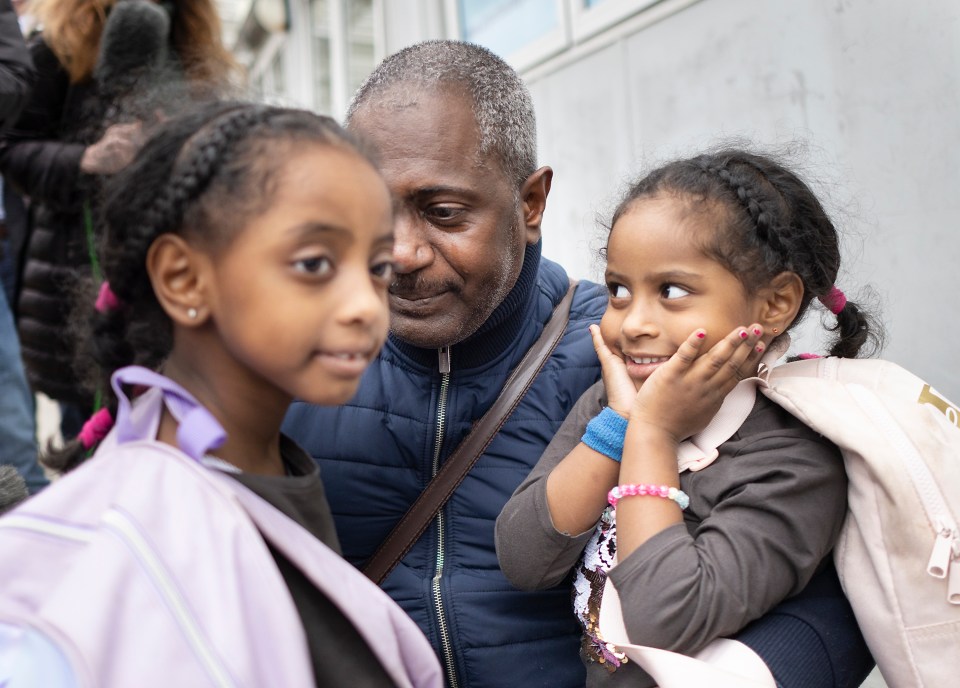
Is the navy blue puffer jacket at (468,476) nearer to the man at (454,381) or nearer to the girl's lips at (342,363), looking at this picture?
the man at (454,381)

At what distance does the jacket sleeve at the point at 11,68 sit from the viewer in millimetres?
2686

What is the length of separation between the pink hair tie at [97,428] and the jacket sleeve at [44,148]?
5.17 ft

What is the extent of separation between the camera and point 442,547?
76.8 inches

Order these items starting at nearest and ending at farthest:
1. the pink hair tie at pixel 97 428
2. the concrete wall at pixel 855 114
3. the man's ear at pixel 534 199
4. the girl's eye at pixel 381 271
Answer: the girl's eye at pixel 381 271
the pink hair tie at pixel 97 428
the man's ear at pixel 534 199
the concrete wall at pixel 855 114

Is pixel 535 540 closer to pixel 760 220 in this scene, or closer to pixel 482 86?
pixel 760 220

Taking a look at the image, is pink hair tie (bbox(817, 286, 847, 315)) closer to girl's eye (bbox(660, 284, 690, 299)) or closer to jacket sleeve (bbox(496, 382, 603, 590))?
girl's eye (bbox(660, 284, 690, 299))

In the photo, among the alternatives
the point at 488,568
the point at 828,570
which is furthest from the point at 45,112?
the point at 828,570

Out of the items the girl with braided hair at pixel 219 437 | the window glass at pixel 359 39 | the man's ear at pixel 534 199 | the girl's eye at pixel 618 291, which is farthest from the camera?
the window glass at pixel 359 39

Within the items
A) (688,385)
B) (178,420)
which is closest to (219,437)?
(178,420)

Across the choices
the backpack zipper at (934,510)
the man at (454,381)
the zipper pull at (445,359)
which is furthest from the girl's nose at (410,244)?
the backpack zipper at (934,510)

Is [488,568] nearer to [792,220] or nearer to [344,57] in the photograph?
[792,220]

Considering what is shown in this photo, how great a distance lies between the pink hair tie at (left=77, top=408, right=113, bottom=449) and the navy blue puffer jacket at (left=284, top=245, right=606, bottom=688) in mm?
533

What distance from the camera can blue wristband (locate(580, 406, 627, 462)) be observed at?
164cm

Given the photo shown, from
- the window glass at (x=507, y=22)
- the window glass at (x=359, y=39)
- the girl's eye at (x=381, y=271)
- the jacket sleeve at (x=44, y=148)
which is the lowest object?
the girl's eye at (x=381, y=271)
